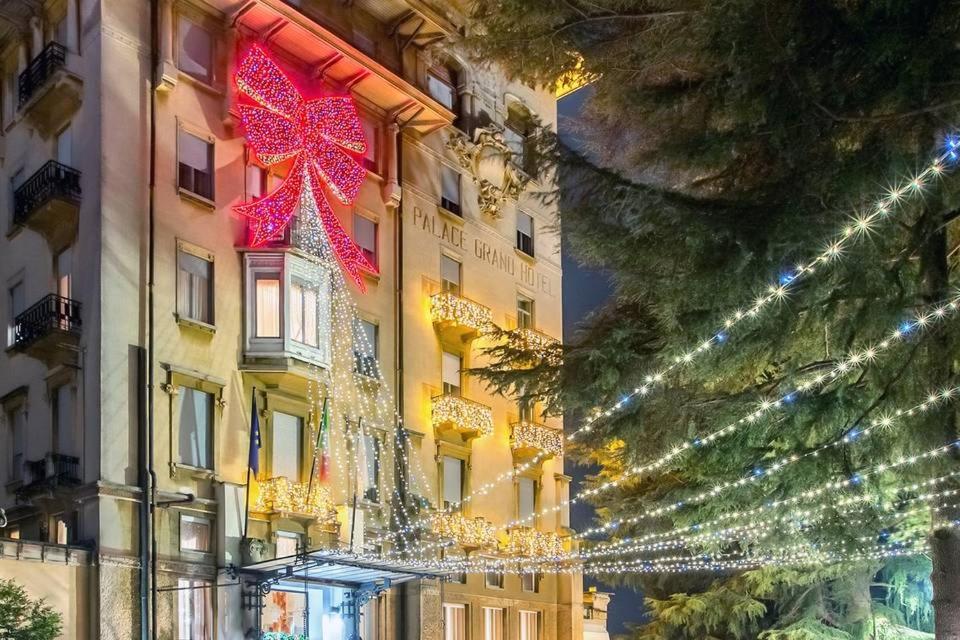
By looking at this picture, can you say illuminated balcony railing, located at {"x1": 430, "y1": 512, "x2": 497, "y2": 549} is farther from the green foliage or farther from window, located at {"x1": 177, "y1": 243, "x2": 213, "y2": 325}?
the green foliage

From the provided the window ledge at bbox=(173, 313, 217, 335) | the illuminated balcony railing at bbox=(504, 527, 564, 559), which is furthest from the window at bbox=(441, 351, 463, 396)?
the window ledge at bbox=(173, 313, 217, 335)

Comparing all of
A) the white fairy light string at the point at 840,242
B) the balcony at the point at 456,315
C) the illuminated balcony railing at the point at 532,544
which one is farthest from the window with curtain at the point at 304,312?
the white fairy light string at the point at 840,242

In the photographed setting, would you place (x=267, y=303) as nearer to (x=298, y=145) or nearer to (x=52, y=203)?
(x=298, y=145)

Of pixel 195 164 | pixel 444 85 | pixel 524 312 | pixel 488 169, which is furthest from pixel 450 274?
pixel 195 164

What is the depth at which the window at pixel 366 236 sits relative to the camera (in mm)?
34031

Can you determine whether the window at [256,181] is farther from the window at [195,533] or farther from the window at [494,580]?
the window at [494,580]

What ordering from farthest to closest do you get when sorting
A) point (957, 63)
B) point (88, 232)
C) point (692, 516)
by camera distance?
1. point (88, 232)
2. point (692, 516)
3. point (957, 63)

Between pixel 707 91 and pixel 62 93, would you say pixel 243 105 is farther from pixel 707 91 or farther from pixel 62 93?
pixel 707 91

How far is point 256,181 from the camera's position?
31172 mm

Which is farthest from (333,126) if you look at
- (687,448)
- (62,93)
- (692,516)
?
(687,448)

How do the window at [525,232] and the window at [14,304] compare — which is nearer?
the window at [14,304]

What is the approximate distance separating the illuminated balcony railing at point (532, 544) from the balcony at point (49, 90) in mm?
16712

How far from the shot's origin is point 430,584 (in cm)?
3428

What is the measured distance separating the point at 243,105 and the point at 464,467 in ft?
40.0
